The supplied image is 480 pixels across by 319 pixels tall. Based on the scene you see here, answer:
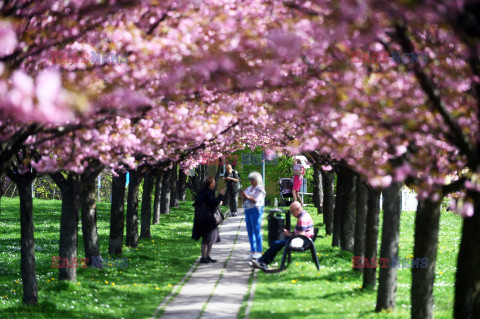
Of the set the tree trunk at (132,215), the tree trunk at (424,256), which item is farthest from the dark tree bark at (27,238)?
the tree trunk at (132,215)

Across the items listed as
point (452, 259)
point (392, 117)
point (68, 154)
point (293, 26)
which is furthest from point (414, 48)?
point (452, 259)

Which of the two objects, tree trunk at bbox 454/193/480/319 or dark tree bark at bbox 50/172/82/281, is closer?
tree trunk at bbox 454/193/480/319

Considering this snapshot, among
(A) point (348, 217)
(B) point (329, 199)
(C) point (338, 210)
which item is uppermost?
(B) point (329, 199)

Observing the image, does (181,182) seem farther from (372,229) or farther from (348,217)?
(372,229)

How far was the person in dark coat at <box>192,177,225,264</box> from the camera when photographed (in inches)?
610

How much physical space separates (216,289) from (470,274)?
6158 mm

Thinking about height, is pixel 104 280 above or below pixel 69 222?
below

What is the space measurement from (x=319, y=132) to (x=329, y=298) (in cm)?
339

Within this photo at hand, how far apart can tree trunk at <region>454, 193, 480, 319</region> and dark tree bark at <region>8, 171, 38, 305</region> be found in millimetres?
7550

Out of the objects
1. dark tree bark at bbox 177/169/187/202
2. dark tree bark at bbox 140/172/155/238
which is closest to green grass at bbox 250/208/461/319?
dark tree bark at bbox 140/172/155/238

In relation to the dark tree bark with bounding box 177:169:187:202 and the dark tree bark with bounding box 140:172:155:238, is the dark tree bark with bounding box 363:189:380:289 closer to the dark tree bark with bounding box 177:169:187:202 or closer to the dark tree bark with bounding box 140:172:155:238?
the dark tree bark with bounding box 140:172:155:238

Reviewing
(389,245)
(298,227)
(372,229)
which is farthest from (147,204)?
(389,245)

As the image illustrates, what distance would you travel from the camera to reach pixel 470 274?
718 cm

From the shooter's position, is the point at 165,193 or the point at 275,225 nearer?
the point at 275,225
